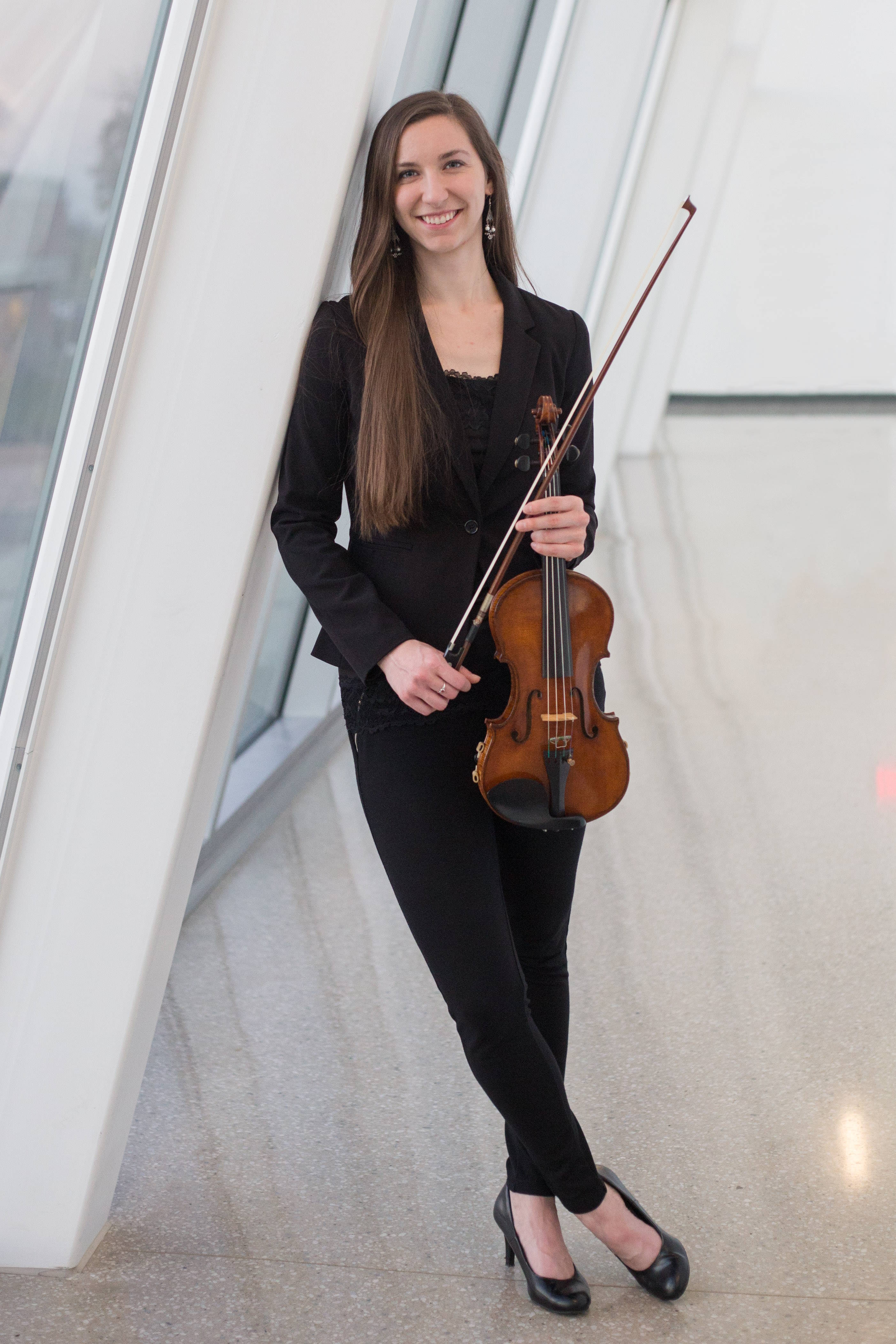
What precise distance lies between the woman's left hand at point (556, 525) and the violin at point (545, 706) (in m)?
0.02

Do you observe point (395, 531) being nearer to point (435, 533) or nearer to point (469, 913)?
point (435, 533)

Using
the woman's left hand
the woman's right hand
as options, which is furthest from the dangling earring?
the woman's right hand

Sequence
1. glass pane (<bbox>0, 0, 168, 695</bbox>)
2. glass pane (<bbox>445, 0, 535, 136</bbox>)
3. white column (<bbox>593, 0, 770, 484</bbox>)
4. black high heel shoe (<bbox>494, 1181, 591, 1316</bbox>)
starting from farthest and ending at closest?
white column (<bbox>593, 0, 770, 484</bbox>) < glass pane (<bbox>445, 0, 535, 136</bbox>) < black high heel shoe (<bbox>494, 1181, 591, 1316</bbox>) < glass pane (<bbox>0, 0, 168, 695</bbox>)

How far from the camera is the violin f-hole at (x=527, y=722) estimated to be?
5.18 ft

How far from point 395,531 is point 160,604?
0.36 m

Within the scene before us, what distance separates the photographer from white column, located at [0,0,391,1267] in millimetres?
1655

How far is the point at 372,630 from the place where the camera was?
5.26 ft

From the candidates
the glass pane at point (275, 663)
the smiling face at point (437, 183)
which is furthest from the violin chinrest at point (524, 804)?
the glass pane at point (275, 663)

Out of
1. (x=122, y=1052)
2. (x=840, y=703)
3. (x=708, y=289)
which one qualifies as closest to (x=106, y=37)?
(x=122, y=1052)

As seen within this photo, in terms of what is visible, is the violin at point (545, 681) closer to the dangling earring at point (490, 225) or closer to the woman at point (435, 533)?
the woman at point (435, 533)

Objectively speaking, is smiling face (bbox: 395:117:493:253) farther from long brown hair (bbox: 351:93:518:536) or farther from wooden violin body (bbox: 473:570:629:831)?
wooden violin body (bbox: 473:570:629:831)

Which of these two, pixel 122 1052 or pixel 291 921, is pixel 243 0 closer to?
pixel 122 1052

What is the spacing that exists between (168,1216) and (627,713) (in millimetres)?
2716

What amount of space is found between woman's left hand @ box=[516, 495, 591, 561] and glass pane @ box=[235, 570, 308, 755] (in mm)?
2054
